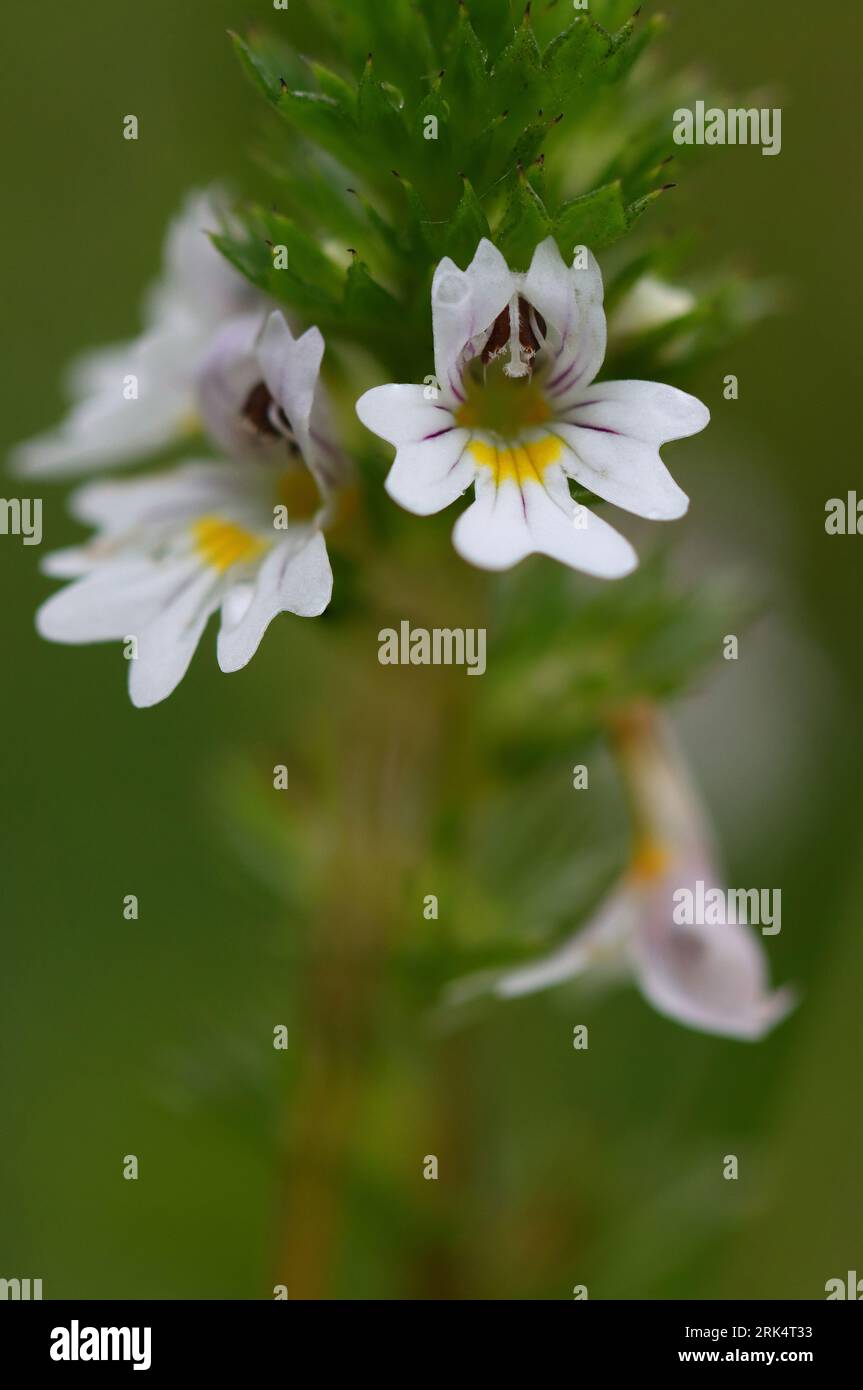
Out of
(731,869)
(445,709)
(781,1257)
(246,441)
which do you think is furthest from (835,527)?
(246,441)

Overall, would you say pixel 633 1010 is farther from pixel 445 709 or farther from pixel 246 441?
pixel 246 441

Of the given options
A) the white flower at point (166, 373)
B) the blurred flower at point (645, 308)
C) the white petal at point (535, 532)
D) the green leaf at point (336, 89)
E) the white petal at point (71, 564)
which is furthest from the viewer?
the white flower at point (166, 373)

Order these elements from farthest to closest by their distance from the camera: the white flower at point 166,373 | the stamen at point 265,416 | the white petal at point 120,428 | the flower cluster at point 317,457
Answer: the white petal at point 120,428 → the white flower at point 166,373 → the stamen at point 265,416 → the flower cluster at point 317,457

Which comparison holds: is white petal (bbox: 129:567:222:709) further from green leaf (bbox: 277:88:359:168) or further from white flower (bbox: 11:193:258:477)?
green leaf (bbox: 277:88:359:168)

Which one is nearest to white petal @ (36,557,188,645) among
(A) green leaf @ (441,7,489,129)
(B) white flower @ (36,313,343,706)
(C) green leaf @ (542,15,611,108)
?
(B) white flower @ (36,313,343,706)

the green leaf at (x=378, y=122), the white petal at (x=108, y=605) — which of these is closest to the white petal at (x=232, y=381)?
the white petal at (x=108, y=605)

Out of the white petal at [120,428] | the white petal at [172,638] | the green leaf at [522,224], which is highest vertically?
the white petal at [120,428]

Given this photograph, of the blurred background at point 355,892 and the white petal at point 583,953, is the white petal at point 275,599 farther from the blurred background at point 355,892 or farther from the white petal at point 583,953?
the white petal at point 583,953

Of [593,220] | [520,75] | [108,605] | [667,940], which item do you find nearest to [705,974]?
[667,940]
